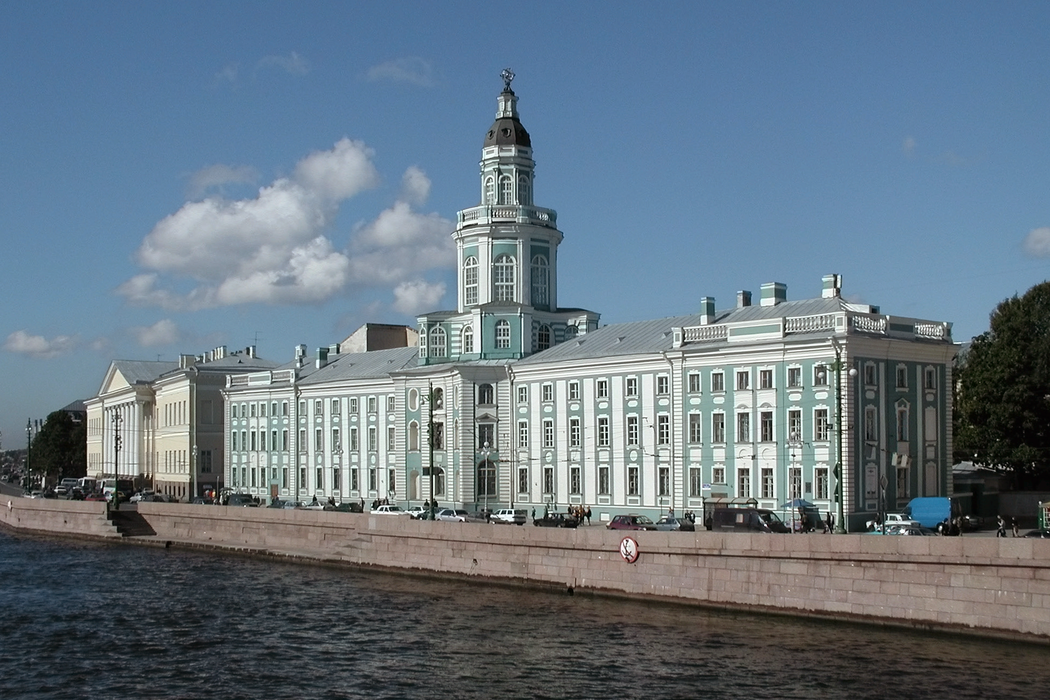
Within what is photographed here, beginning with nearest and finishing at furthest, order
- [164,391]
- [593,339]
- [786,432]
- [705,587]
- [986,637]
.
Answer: [986,637] → [705,587] → [786,432] → [593,339] → [164,391]

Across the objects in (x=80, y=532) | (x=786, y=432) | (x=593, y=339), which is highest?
(x=593, y=339)

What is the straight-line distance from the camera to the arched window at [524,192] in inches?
2830

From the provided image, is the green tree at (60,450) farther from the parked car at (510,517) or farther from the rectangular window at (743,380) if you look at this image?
the rectangular window at (743,380)

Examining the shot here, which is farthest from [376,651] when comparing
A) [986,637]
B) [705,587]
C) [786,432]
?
[786,432]

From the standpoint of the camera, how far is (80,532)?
70.2m

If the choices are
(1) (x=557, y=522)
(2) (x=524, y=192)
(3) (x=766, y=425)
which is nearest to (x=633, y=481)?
(1) (x=557, y=522)

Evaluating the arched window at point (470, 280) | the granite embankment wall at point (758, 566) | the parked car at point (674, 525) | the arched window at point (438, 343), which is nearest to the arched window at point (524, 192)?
the arched window at point (470, 280)

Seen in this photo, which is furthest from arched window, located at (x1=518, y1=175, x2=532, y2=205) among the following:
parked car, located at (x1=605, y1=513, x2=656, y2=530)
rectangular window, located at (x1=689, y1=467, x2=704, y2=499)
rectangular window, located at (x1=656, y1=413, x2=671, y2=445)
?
parked car, located at (x1=605, y1=513, x2=656, y2=530)

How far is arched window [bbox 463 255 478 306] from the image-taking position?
237 feet

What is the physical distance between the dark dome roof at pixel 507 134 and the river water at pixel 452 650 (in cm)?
3162

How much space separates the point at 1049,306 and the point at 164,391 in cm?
6702

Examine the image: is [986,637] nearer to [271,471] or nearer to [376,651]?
[376,651]

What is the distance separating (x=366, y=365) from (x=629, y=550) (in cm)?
4485

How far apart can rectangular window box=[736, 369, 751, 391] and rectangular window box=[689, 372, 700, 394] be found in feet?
7.82
